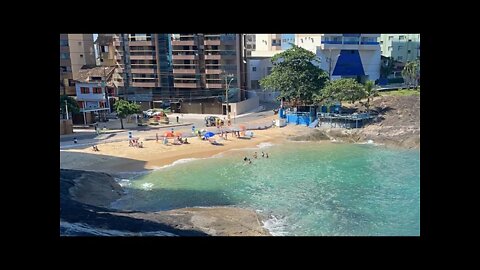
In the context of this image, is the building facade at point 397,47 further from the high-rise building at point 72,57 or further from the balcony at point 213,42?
the high-rise building at point 72,57

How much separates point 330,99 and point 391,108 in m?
2.86

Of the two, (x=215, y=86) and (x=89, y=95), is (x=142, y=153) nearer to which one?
(x=89, y=95)

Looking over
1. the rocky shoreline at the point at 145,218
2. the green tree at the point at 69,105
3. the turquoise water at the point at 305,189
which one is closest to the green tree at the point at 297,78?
the turquoise water at the point at 305,189

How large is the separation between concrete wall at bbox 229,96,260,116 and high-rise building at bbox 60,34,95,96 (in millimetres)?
8615

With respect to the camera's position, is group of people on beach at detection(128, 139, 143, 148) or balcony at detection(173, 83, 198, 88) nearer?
group of people on beach at detection(128, 139, 143, 148)

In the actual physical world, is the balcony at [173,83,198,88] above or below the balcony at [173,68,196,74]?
below

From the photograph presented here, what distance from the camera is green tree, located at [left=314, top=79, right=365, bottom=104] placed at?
683 inches

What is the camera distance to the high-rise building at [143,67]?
21.3 m

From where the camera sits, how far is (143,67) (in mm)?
21703

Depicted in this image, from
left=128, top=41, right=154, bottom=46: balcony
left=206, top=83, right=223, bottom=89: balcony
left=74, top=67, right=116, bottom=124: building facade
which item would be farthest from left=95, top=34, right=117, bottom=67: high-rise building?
left=206, top=83, right=223, bottom=89: balcony

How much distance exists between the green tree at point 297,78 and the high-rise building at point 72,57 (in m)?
10.8

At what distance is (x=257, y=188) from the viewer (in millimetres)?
10516

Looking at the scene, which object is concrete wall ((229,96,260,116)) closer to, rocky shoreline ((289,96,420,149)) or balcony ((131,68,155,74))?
balcony ((131,68,155,74))
